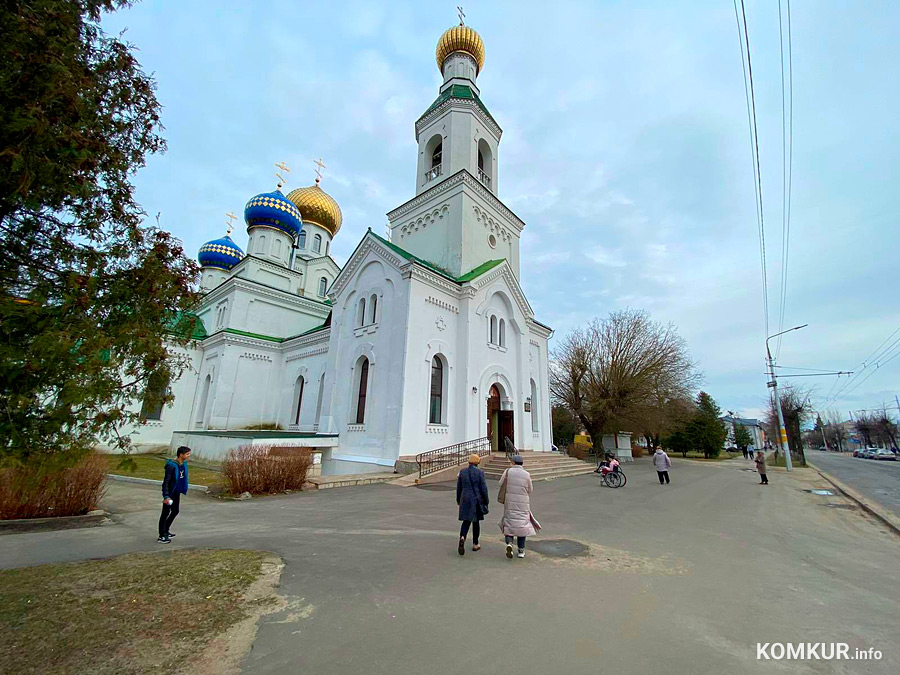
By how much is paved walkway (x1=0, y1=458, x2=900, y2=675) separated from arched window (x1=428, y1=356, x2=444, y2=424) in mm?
7195

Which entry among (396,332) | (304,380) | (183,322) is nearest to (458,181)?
(396,332)

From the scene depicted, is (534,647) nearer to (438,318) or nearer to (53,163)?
(53,163)

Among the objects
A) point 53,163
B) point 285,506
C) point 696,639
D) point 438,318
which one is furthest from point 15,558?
point 438,318

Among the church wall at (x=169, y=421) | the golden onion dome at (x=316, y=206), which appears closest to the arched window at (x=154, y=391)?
the church wall at (x=169, y=421)

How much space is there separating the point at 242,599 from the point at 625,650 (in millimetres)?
3710

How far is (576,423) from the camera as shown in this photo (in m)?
38.0

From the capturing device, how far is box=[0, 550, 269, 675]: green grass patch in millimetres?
2914

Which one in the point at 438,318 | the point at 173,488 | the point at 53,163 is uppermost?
the point at 438,318

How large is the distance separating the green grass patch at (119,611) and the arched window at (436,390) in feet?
37.8

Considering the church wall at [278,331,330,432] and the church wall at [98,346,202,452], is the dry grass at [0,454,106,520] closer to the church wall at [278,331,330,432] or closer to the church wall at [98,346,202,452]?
the church wall at [278,331,330,432]

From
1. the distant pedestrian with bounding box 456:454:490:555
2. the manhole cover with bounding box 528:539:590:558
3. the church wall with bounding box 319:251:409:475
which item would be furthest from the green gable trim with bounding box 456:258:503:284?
the manhole cover with bounding box 528:539:590:558

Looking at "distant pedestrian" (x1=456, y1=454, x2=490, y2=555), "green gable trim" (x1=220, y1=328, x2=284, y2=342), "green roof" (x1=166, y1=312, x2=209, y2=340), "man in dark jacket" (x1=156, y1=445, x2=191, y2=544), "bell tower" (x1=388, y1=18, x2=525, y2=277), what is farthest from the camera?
"green gable trim" (x1=220, y1=328, x2=284, y2=342)

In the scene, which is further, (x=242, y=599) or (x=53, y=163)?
(x=242, y=599)

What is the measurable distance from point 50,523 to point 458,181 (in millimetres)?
18865
